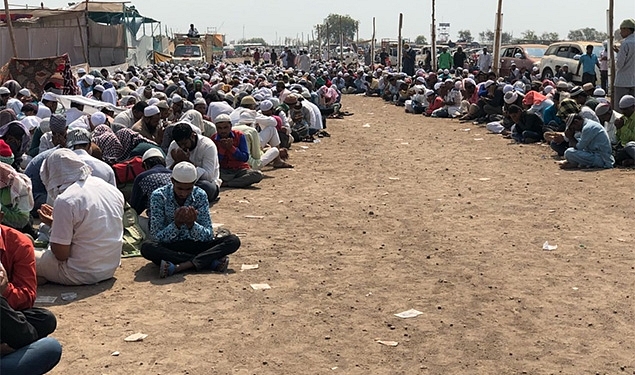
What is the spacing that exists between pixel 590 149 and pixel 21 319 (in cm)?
863

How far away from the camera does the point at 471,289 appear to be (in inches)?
231

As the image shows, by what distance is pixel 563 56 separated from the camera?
25.9 metres

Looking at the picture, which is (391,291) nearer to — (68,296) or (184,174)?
(184,174)

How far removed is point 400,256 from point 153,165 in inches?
93.3

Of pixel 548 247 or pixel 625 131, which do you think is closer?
pixel 548 247

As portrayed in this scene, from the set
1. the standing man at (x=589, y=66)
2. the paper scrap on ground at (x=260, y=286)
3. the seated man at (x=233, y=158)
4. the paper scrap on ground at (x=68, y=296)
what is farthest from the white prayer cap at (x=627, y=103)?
the standing man at (x=589, y=66)

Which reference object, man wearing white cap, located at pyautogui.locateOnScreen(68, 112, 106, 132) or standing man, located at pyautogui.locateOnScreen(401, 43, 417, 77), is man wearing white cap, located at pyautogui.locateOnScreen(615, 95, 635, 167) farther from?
standing man, located at pyautogui.locateOnScreen(401, 43, 417, 77)

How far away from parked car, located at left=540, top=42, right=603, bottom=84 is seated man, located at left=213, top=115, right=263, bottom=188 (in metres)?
16.5

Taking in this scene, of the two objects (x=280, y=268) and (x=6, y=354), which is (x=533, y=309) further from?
(x=6, y=354)

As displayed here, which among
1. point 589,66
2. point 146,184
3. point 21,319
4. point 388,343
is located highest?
point 589,66

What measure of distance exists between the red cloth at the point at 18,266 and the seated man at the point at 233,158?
5790 mm

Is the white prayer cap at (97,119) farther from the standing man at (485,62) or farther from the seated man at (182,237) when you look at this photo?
the standing man at (485,62)

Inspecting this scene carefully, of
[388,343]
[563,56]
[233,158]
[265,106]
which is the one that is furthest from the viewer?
[563,56]

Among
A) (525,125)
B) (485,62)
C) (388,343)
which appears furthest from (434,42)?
(388,343)
